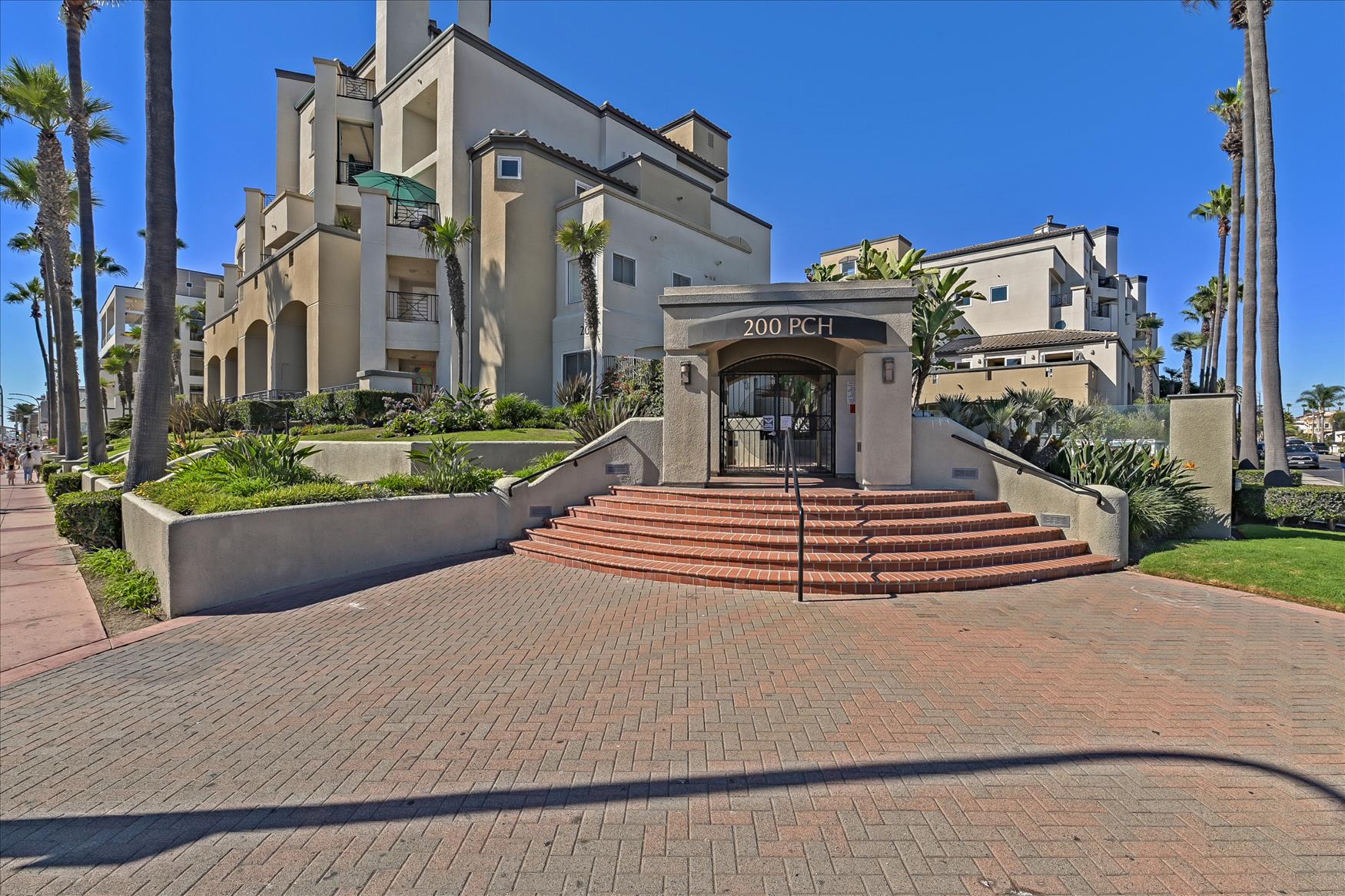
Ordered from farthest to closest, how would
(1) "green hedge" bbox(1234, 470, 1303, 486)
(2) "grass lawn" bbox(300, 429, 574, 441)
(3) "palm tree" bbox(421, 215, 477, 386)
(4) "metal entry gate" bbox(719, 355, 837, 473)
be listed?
(3) "palm tree" bbox(421, 215, 477, 386), (1) "green hedge" bbox(1234, 470, 1303, 486), (2) "grass lawn" bbox(300, 429, 574, 441), (4) "metal entry gate" bbox(719, 355, 837, 473)

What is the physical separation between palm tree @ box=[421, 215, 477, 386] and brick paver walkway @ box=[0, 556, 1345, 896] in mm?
18484

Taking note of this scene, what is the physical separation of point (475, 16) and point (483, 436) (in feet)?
73.7

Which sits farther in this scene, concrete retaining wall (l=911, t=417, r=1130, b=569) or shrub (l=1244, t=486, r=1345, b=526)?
shrub (l=1244, t=486, r=1345, b=526)

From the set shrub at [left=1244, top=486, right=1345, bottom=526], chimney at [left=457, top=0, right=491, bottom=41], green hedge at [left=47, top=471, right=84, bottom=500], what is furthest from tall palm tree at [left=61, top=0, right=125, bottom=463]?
shrub at [left=1244, top=486, right=1345, bottom=526]

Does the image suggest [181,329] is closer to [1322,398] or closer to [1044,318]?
[1044,318]

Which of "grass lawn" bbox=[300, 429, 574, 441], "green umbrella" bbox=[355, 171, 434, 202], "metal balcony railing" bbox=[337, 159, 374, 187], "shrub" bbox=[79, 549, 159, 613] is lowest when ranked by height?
"shrub" bbox=[79, 549, 159, 613]

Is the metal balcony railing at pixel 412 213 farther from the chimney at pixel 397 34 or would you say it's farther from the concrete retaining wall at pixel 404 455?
the concrete retaining wall at pixel 404 455

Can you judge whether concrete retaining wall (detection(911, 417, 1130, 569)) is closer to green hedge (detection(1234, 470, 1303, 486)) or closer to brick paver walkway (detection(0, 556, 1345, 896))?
brick paver walkway (detection(0, 556, 1345, 896))

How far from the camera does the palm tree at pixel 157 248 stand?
36.7 feet

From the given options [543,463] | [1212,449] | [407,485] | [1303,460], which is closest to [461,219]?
[543,463]

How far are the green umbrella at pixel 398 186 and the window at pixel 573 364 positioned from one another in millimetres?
9595

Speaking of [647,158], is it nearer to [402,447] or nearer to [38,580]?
[402,447]

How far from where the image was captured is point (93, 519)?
36.4 feet

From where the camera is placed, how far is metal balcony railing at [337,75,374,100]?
3004cm
